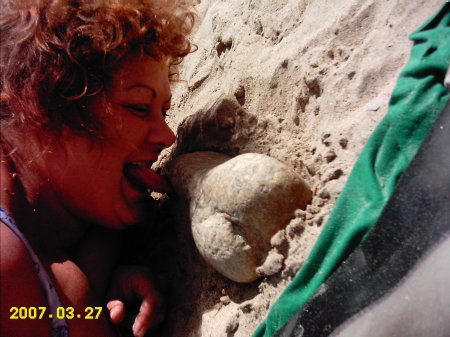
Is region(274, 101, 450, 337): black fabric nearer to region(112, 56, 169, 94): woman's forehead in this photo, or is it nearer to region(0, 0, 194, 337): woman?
region(0, 0, 194, 337): woman

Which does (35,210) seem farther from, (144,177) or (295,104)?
(295,104)

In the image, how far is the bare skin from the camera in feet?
4.75

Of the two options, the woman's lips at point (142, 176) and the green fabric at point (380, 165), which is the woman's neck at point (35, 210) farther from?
the green fabric at point (380, 165)

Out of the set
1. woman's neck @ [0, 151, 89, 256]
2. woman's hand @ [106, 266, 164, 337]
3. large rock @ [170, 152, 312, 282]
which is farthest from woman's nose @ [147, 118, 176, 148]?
woman's hand @ [106, 266, 164, 337]

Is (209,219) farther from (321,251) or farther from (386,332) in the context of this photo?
(386,332)

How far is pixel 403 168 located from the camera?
1.15 metres

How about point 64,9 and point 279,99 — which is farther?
point 279,99

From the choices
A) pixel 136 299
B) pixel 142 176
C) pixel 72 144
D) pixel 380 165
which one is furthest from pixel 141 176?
pixel 380 165

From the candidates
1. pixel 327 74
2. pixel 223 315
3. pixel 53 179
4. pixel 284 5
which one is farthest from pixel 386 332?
pixel 284 5

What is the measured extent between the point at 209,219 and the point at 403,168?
65cm

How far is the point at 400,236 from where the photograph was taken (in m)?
1.08

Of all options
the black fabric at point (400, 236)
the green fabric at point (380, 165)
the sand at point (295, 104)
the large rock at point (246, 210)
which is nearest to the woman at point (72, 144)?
the sand at point (295, 104)

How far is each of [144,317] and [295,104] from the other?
0.95m

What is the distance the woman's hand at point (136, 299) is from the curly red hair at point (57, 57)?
0.57 metres
